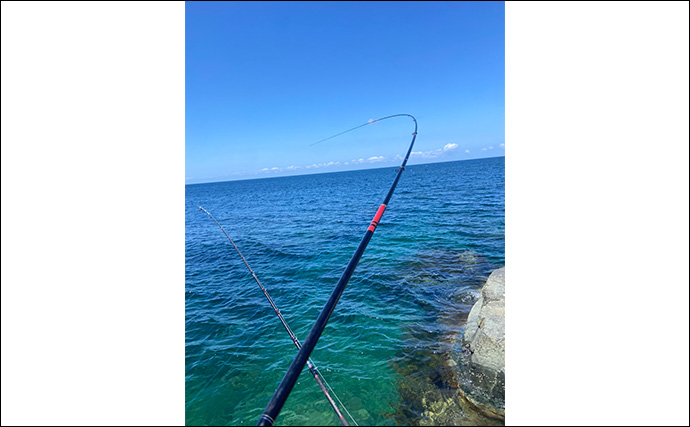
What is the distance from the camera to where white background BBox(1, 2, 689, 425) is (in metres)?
2.42

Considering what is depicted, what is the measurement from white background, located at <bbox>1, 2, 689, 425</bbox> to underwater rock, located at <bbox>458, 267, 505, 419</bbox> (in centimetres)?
225

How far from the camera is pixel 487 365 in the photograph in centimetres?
509
